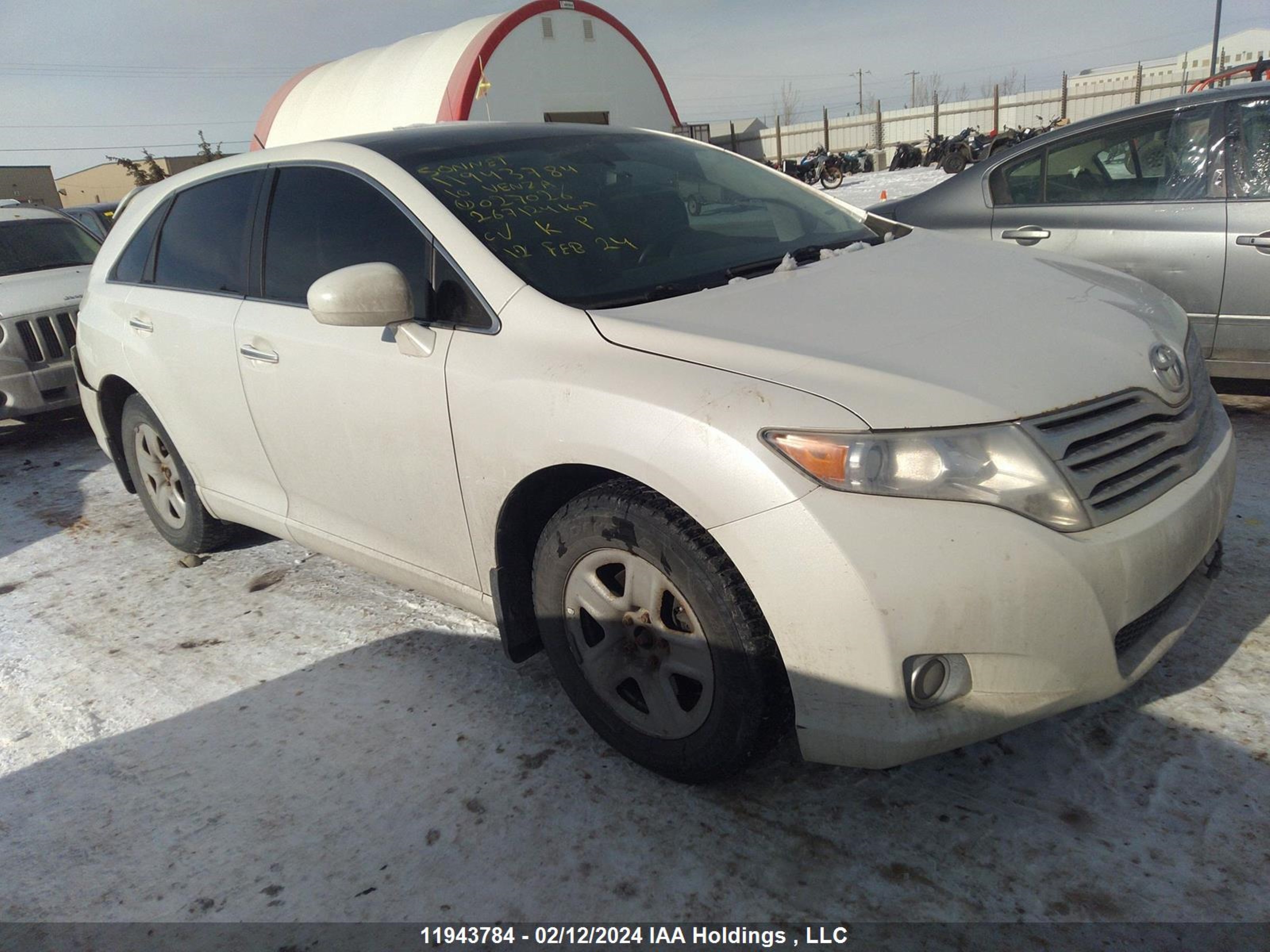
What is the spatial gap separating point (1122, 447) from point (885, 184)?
23683mm

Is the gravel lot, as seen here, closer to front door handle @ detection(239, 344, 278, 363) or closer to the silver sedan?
front door handle @ detection(239, 344, 278, 363)

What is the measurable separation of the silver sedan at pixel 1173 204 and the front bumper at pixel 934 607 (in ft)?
9.04

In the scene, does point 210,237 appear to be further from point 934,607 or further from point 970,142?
A: point 970,142

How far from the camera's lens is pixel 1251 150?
4223mm

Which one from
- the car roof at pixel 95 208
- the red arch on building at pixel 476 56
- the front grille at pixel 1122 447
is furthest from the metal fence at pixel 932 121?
the front grille at pixel 1122 447

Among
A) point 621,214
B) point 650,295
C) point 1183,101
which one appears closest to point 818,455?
point 650,295

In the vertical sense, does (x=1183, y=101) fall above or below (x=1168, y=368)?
above

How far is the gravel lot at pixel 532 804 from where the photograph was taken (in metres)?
1.99

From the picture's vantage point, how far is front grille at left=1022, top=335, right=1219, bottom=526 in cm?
193

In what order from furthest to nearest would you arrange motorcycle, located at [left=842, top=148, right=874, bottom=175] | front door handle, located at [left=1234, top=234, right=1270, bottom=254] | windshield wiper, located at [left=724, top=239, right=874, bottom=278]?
motorcycle, located at [left=842, top=148, right=874, bottom=175], front door handle, located at [left=1234, top=234, right=1270, bottom=254], windshield wiper, located at [left=724, top=239, right=874, bottom=278]

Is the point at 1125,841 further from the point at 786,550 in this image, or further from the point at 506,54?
the point at 506,54

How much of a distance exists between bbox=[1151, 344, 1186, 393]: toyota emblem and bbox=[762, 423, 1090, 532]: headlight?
0.60m

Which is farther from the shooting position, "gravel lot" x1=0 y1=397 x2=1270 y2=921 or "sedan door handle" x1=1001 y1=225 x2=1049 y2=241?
"sedan door handle" x1=1001 y1=225 x2=1049 y2=241

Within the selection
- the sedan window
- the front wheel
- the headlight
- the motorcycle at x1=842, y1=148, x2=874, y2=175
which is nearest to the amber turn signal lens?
the headlight
